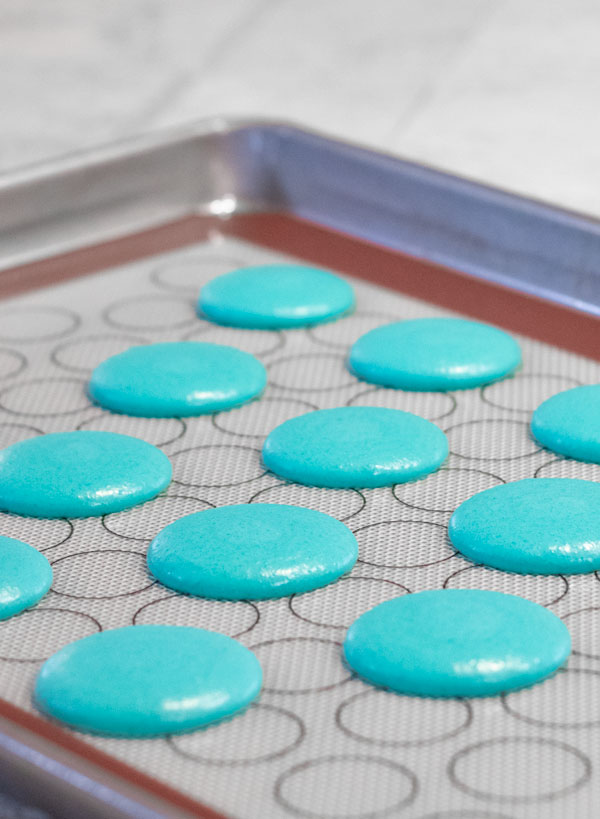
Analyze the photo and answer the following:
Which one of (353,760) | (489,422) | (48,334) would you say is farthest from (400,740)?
(48,334)

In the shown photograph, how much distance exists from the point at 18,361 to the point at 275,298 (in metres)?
0.23

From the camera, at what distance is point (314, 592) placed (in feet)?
2.44

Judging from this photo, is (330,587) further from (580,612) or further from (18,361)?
(18,361)

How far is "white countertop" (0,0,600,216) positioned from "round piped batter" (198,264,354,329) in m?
0.89

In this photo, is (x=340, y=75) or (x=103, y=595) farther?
(x=340, y=75)

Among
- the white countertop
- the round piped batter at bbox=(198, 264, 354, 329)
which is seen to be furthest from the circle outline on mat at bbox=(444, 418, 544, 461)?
the white countertop

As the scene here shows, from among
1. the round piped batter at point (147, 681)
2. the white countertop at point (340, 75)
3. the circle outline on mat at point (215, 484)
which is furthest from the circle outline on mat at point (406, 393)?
the white countertop at point (340, 75)

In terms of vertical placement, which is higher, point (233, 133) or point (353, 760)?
point (233, 133)

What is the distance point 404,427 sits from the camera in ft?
2.97

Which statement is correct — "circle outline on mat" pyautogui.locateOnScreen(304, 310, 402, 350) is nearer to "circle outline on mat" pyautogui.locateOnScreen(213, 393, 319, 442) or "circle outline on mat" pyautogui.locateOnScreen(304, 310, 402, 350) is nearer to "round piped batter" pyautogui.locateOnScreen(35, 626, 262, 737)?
"circle outline on mat" pyautogui.locateOnScreen(213, 393, 319, 442)

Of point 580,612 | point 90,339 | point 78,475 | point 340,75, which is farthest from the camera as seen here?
point 340,75

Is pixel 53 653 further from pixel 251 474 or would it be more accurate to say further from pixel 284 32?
pixel 284 32

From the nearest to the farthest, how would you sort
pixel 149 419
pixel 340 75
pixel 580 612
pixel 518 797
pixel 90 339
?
pixel 518 797, pixel 580 612, pixel 149 419, pixel 90 339, pixel 340 75

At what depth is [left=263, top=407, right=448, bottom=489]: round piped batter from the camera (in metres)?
0.86
